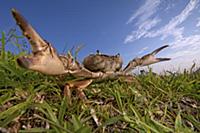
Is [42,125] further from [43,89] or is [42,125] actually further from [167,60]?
[167,60]

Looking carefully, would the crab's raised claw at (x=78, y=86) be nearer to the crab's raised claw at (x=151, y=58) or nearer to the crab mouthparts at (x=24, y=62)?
the crab mouthparts at (x=24, y=62)

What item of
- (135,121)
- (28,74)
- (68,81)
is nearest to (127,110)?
(135,121)

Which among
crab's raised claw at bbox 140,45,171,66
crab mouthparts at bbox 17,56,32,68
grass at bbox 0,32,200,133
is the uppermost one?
crab's raised claw at bbox 140,45,171,66

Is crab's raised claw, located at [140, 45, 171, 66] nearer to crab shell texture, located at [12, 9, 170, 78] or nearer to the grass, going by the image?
crab shell texture, located at [12, 9, 170, 78]

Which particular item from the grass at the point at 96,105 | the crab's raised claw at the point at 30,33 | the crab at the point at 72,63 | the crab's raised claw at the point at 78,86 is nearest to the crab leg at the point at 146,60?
the crab at the point at 72,63

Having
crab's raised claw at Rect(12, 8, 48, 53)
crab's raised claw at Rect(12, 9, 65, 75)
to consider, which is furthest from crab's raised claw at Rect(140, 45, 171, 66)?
crab's raised claw at Rect(12, 8, 48, 53)

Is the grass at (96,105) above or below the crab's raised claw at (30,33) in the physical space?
below

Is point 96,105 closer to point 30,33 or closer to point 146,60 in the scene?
point 30,33
